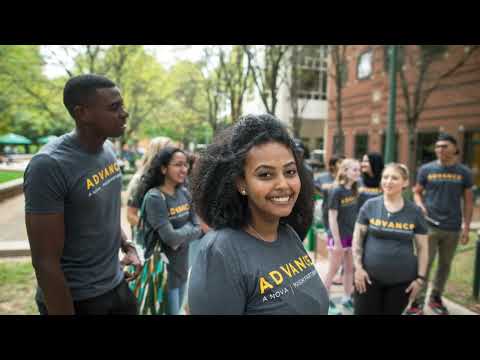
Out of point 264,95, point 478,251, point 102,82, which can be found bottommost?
point 478,251

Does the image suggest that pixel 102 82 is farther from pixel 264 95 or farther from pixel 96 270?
pixel 264 95

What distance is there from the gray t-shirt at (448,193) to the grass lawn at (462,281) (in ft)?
3.27

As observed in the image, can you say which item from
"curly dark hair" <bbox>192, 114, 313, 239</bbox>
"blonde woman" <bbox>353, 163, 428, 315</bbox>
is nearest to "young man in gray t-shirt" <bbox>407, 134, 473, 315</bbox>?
"blonde woman" <bbox>353, 163, 428, 315</bbox>

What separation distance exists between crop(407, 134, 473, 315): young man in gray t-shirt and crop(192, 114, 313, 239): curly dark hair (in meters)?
3.80

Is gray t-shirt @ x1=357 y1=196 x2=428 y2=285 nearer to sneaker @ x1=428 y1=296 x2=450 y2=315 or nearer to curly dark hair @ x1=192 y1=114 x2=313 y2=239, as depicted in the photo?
sneaker @ x1=428 y1=296 x2=450 y2=315

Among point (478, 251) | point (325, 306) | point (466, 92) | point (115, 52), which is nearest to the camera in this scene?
point (325, 306)

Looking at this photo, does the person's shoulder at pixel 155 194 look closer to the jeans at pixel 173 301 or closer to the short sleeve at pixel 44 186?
the jeans at pixel 173 301

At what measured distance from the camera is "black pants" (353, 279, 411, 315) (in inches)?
118

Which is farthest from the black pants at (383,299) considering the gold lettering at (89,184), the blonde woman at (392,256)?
the gold lettering at (89,184)

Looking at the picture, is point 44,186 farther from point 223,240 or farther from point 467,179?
point 467,179

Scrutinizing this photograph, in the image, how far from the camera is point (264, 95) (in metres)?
12.7

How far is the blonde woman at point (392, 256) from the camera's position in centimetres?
299
